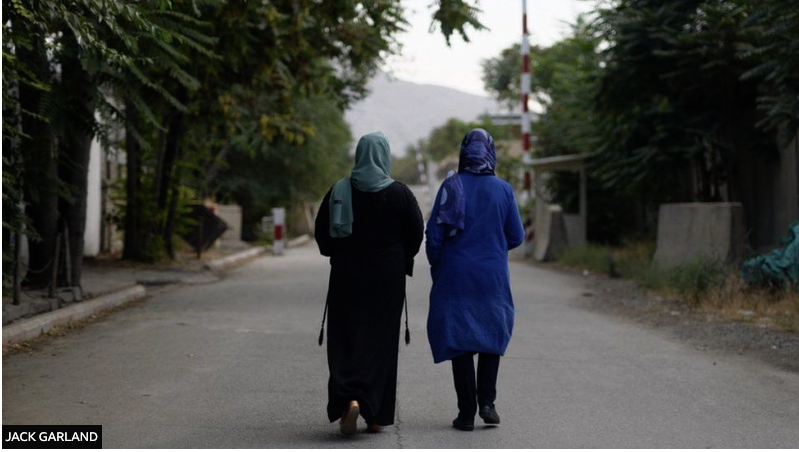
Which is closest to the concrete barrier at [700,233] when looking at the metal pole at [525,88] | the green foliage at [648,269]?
the green foliage at [648,269]

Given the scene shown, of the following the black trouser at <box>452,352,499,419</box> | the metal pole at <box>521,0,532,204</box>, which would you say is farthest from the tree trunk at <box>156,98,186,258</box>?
the black trouser at <box>452,352,499,419</box>

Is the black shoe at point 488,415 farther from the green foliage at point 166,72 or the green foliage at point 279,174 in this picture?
the green foliage at point 279,174

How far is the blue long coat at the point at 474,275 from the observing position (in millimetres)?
6098

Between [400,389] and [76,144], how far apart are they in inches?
309

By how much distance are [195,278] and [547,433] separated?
13.2 metres

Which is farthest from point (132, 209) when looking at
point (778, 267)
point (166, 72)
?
point (778, 267)

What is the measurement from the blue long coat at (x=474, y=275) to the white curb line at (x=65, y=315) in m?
5.06

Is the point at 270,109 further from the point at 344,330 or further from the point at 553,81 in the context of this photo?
the point at 344,330

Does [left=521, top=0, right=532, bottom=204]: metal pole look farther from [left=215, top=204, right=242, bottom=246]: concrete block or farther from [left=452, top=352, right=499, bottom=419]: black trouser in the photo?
[left=452, top=352, right=499, bottom=419]: black trouser

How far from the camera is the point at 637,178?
17.7m

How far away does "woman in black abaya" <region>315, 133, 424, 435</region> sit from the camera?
598cm

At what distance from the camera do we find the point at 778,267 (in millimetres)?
12469

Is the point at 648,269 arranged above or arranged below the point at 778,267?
below

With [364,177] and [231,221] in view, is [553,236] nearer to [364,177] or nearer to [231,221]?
[231,221]
